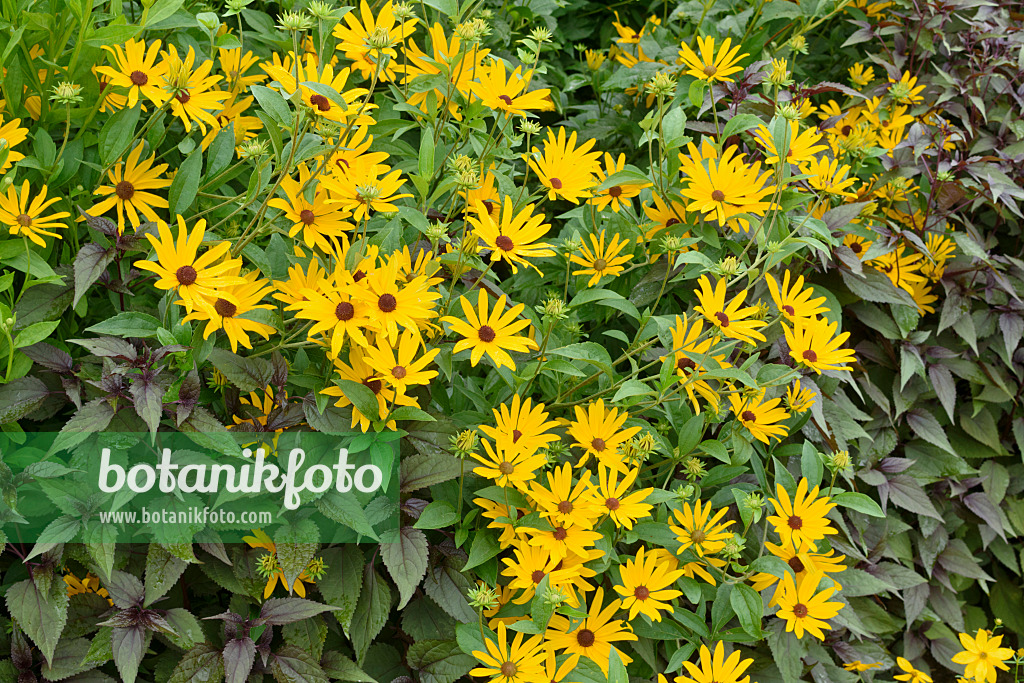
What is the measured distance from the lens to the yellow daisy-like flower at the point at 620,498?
1.26m

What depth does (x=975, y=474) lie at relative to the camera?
2.03m

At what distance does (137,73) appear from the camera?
130cm

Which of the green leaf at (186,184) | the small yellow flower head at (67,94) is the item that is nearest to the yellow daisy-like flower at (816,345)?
the green leaf at (186,184)

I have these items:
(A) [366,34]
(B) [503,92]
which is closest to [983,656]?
(B) [503,92]

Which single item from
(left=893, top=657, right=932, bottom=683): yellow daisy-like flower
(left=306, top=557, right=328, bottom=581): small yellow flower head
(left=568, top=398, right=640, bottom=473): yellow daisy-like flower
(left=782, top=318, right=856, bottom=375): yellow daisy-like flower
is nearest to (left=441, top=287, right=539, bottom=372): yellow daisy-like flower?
(left=568, top=398, right=640, bottom=473): yellow daisy-like flower

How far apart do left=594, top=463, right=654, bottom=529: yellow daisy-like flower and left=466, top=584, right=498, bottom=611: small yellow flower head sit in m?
0.22

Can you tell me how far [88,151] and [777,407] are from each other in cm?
137

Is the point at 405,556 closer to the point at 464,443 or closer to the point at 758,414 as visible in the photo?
the point at 464,443

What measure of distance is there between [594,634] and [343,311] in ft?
2.27

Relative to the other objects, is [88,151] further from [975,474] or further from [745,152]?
[975,474]

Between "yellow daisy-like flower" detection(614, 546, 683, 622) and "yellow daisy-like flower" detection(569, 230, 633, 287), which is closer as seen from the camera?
"yellow daisy-like flower" detection(614, 546, 683, 622)

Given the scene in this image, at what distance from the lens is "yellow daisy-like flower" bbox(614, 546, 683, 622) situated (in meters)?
1.30

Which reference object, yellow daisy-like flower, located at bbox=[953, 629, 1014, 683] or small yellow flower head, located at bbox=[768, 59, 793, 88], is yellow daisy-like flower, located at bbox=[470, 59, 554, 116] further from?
yellow daisy-like flower, located at bbox=[953, 629, 1014, 683]

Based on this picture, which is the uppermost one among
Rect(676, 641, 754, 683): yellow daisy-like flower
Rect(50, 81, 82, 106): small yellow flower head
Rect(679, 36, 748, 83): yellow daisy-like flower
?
Rect(679, 36, 748, 83): yellow daisy-like flower
